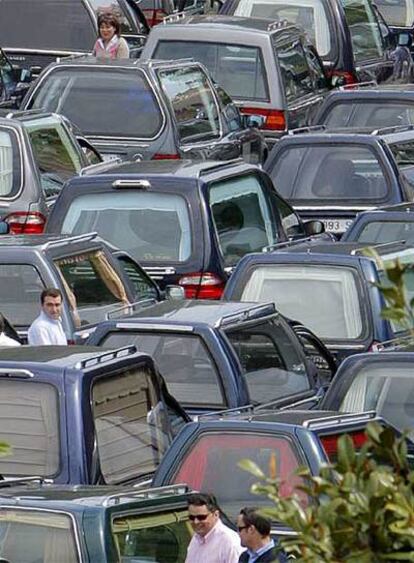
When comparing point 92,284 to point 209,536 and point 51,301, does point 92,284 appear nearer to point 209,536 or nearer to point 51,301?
point 51,301

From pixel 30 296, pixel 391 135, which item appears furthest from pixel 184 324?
pixel 391 135

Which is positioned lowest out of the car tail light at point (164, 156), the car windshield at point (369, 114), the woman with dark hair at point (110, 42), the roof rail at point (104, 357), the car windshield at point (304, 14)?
the car windshield at point (304, 14)

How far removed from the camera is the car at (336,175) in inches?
749

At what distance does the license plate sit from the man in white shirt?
530cm

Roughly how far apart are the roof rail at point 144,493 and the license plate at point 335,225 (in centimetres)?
877

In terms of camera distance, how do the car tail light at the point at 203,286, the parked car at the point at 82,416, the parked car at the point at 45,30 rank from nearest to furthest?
the parked car at the point at 82,416 → the car tail light at the point at 203,286 → the parked car at the point at 45,30

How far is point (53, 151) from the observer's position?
63.0ft

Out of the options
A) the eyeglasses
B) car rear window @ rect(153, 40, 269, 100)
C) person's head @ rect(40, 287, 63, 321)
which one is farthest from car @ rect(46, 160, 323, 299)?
the eyeglasses

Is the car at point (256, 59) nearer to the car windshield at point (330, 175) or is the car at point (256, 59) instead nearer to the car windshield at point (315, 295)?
the car windshield at point (330, 175)

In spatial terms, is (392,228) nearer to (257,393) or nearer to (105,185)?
(105,185)

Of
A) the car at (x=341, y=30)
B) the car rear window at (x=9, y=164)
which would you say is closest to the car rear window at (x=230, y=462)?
the car rear window at (x=9, y=164)

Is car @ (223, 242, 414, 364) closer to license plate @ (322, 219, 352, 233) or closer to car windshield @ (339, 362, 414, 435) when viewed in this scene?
car windshield @ (339, 362, 414, 435)

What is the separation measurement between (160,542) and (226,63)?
567 inches

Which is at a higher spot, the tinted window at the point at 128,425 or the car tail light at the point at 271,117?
the tinted window at the point at 128,425
